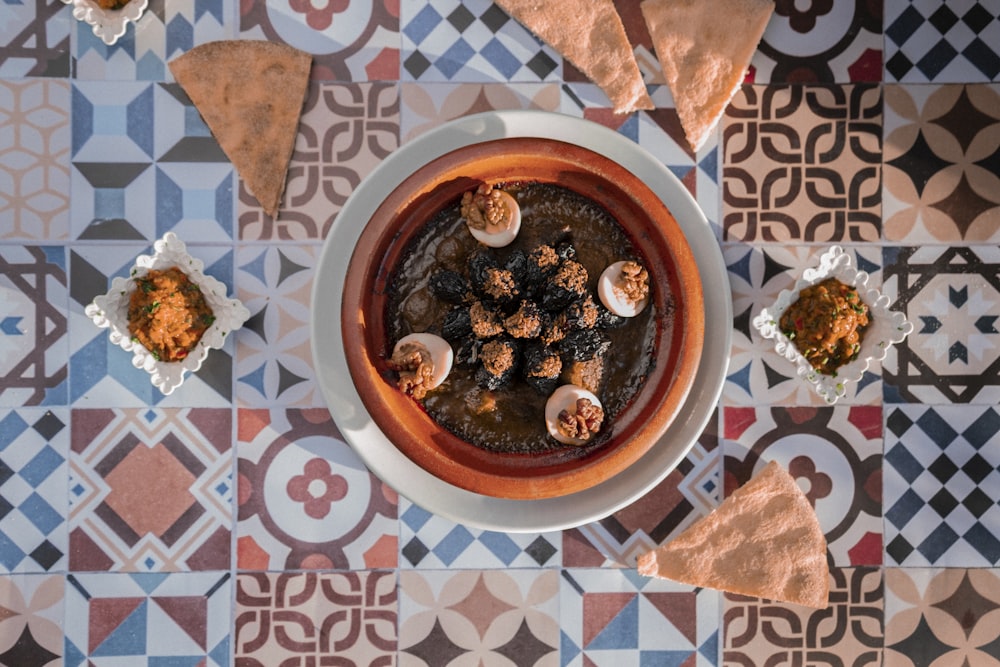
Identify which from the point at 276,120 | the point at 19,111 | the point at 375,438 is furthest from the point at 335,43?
the point at 375,438

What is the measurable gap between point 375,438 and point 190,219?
1.00 metres

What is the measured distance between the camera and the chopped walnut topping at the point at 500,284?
78.2 inches

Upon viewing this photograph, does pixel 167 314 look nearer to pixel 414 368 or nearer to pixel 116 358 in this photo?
pixel 116 358

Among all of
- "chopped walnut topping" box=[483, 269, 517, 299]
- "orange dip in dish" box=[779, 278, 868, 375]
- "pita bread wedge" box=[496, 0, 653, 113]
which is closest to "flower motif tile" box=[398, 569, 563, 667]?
"chopped walnut topping" box=[483, 269, 517, 299]

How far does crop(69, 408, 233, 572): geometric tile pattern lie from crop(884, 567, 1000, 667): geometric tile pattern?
2355mm

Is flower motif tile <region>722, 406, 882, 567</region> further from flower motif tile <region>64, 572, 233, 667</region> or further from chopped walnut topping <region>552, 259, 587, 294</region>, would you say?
flower motif tile <region>64, 572, 233, 667</region>

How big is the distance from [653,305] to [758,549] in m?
0.92

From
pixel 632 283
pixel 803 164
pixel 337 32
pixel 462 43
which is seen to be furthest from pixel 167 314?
pixel 803 164

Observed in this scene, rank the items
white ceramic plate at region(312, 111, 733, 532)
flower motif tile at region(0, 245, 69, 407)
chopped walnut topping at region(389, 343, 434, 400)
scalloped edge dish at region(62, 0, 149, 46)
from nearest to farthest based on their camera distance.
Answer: chopped walnut topping at region(389, 343, 434, 400) → white ceramic plate at region(312, 111, 733, 532) → scalloped edge dish at region(62, 0, 149, 46) → flower motif tile at region(0, 245, 69, 407)

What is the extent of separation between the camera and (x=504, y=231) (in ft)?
6.67

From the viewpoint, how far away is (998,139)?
7.91ft

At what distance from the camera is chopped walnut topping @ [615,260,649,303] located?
6.57 ft

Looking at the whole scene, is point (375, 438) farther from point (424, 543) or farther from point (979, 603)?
point (979, 603)

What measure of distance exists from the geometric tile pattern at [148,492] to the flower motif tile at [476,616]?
682 millimetres
